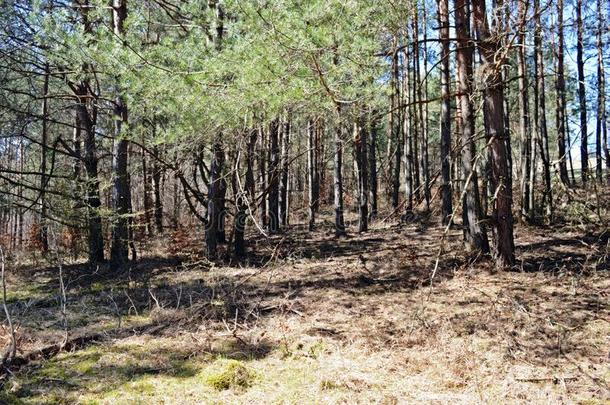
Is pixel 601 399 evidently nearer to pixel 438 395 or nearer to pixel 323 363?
pixel 438 395

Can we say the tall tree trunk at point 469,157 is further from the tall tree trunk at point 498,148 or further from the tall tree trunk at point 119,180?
the tall tree trunk at point 119,180

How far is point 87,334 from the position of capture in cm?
594

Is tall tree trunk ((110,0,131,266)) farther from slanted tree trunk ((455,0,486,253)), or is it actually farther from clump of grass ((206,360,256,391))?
slanted tree trunk ((455,0,486,253))

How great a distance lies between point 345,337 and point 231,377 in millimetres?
1553

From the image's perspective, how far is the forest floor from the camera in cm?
421

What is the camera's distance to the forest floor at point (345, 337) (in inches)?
166

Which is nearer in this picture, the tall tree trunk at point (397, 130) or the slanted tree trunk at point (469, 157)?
the tall tree trunk at point (397, 130)

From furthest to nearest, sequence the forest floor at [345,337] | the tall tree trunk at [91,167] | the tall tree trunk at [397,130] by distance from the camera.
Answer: the tall tree trunk at [91,167]
the tall tree trunk at [397,130]
the forest floor at [345,337]

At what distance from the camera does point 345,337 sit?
5457mm

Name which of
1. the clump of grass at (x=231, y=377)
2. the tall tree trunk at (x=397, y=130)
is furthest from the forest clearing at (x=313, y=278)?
the tall tree trunk at (x=397, y=130)

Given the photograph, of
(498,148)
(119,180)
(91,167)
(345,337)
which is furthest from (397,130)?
(91,167)

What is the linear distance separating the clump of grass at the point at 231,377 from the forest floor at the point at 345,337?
1 centimetres

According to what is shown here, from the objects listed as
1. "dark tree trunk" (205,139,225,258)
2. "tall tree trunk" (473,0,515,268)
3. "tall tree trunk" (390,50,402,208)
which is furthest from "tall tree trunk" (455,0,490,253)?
"dark tree trunk" (205,139,225,258)

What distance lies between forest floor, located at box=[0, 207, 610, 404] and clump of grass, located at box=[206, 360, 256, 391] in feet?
0.04
